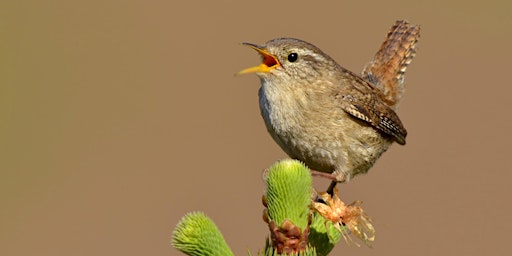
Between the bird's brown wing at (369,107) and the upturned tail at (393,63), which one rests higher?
the upturned tail at (393,63)

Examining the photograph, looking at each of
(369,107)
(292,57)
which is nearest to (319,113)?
(292,57)

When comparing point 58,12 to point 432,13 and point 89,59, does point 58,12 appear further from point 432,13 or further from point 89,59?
point 432,13

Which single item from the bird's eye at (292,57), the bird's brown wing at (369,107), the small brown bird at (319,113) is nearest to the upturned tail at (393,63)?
the bird's brown wing at (369,107)

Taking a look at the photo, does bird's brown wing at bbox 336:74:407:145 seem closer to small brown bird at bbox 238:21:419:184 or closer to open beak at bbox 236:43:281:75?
small brown bird at bbox 238:21:419:184

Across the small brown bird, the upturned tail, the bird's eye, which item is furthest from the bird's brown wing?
the upturned tail

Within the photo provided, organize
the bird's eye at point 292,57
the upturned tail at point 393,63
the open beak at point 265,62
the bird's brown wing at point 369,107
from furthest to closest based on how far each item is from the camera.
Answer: the upturned tail at point 393,63 < the bird's brown wing at point 369,107 < the bird's eye at point 292,57 < the open beak at point 265,62

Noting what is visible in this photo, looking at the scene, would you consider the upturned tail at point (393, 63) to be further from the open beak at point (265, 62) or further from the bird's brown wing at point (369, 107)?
the open beak at point (265, 62)

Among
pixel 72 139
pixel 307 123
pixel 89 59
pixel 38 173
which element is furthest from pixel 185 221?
pixel 89 59
